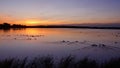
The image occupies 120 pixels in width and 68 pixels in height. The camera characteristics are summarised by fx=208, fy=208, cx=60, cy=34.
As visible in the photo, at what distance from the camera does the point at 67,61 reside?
9.05 metres

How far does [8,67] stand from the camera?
328 inches

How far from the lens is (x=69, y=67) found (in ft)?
29.2

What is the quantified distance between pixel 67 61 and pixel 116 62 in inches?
83.4

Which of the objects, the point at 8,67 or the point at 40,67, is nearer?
the point at 8,67

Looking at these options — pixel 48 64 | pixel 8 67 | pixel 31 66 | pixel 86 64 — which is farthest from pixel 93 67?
pixel 8 67

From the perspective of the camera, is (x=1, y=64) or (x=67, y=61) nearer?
(x=1, y=64)

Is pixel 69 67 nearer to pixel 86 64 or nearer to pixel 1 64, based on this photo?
pixel 86 64

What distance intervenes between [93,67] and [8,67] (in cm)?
352

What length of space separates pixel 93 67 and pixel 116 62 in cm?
106

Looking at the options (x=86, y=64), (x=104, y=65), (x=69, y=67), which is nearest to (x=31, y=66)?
(x=69, y=67)

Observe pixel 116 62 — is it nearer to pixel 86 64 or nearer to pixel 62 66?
pixel 86 64

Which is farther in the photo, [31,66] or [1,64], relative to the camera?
[31,66]

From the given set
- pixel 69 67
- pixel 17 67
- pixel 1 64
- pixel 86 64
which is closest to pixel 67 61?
pixel 69 67

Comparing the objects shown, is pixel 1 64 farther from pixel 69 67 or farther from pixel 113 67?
pixel 113 67
